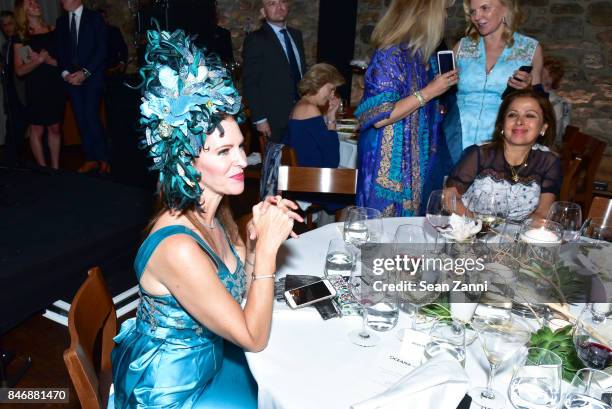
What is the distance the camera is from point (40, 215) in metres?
3.49

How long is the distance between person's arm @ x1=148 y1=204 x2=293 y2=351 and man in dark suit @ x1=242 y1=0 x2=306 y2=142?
316 cm

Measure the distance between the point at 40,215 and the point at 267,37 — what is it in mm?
2285

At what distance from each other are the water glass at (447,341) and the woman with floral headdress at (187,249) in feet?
1.41

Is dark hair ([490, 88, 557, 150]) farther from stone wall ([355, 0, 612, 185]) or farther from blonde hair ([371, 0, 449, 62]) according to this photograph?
stone wall ([355, 0, 612, 185])

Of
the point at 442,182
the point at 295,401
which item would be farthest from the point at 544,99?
the point at 295,401

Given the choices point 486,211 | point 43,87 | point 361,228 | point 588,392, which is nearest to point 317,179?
point 361,228

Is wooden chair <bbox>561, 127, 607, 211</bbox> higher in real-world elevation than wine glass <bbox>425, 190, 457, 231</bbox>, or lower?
lower

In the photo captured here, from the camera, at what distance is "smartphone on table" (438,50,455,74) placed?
8.66 ft

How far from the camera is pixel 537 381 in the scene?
1.09m

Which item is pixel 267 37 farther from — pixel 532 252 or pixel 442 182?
pixel 532 252

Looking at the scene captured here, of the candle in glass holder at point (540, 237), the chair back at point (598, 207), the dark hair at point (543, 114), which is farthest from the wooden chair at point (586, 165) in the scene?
the candle in glass holder at point (540, 237)

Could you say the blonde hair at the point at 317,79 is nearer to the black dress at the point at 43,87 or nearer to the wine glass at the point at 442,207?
the wine glass at the point at 442,207

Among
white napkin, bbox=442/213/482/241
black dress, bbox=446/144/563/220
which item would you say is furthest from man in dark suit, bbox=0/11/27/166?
white napkin, bbox=442/213/482/241

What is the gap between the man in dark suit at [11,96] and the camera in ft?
17.7
